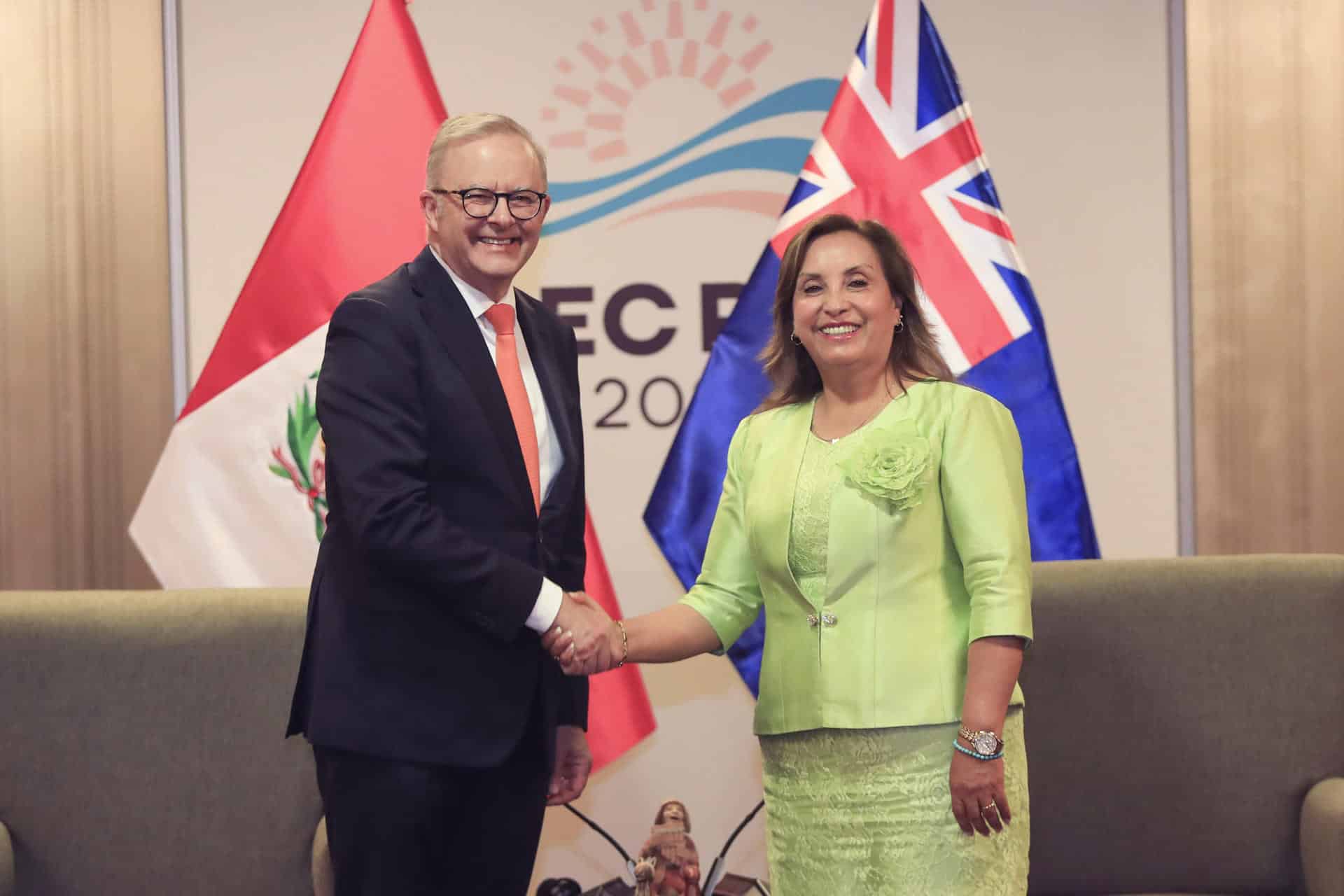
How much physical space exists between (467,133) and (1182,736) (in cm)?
207

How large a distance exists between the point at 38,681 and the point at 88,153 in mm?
1571

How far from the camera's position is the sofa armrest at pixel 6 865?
2.58 m

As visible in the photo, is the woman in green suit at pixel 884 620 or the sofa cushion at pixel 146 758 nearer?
the woman in green suit at pixel 884 620

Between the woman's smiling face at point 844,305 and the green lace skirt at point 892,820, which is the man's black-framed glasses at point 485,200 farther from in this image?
the green lace skirt at point 892,820

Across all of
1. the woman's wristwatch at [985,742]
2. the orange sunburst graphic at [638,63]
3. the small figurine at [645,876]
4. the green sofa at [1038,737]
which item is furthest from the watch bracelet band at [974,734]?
the orange sunburst graphic at [638,63]

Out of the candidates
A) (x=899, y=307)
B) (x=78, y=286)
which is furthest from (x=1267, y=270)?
(x=78, y=286)

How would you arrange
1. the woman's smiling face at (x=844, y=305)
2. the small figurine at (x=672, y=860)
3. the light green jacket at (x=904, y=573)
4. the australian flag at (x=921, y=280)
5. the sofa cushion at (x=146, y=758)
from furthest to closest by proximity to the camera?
the australian flag at (x=921, y=280) < the small figurine at (x=672, y=860) < the sofa cushion at (x=146, y=758) < the woman's smiling face at (x=844, y=305) < the light green jacket at (x=904, y=573)

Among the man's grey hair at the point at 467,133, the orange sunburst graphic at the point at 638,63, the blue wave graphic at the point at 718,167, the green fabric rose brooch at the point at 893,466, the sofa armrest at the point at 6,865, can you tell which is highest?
the orange sunburst graphic at the point at 638,63

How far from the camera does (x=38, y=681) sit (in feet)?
8.95

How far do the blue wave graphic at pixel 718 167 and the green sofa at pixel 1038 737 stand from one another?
55.2 inches

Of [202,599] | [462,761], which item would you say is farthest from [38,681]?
[462,761]

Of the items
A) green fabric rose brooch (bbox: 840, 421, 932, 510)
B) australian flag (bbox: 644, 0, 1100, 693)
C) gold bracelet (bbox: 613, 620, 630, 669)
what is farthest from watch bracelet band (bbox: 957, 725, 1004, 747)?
australian flag (bbox: 644, 0, 1100, 693)

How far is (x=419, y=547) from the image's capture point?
1.78 metres

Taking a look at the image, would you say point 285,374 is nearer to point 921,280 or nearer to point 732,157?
point 732,157
